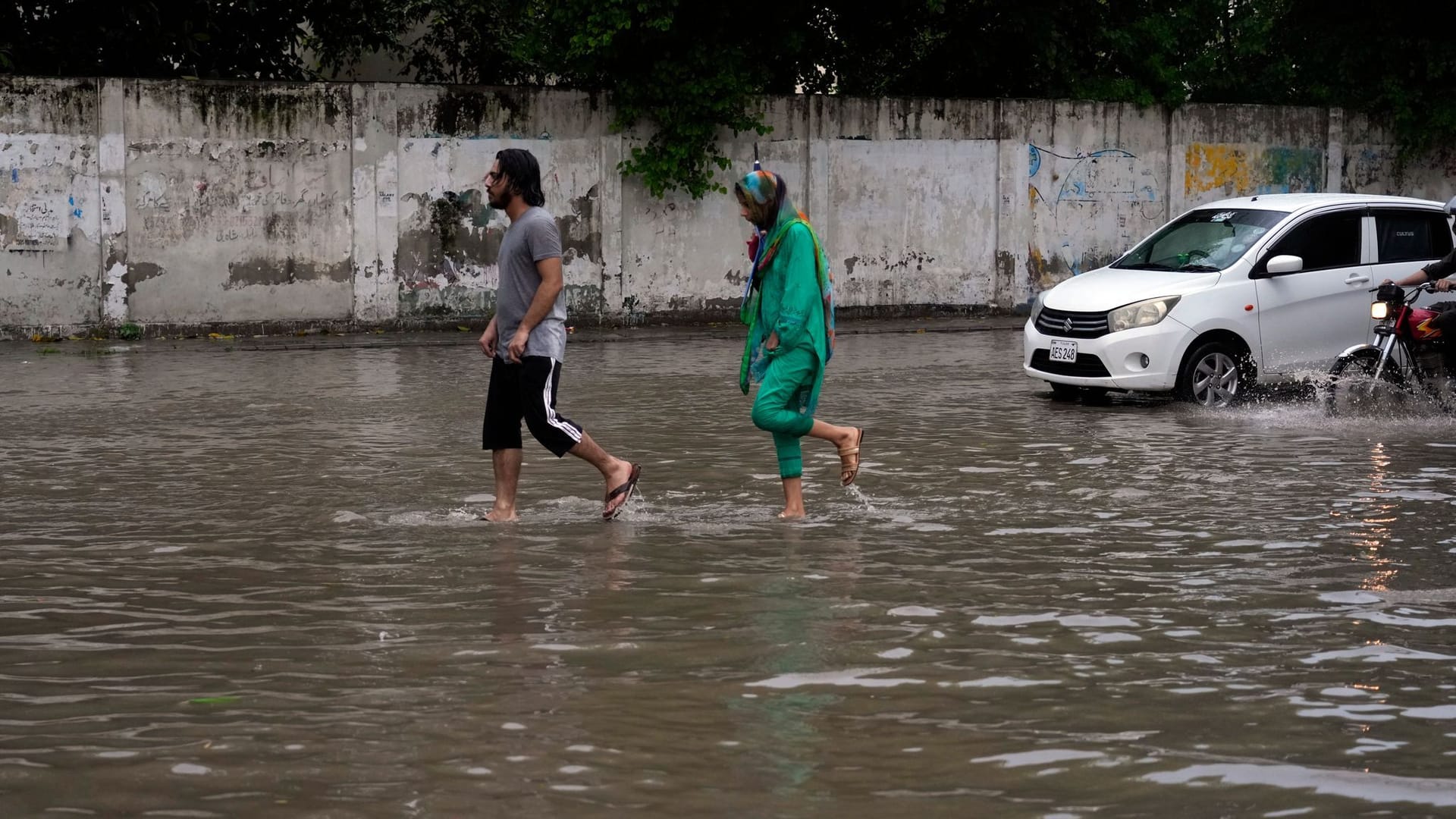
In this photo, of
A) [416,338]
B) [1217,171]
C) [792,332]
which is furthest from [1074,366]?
[1217,171]

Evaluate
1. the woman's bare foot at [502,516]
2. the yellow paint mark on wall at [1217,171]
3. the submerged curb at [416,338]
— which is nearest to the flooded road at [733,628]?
the woman's bare foot at [502,516]

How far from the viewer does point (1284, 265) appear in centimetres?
1418

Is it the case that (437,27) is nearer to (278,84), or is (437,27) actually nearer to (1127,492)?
(278,84)

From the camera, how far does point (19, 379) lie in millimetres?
16547

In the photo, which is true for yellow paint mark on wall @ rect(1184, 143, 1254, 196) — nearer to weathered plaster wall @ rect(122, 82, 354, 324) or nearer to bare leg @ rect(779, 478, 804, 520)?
weathered plaster wall @ rect(122, 82, 354, 324)

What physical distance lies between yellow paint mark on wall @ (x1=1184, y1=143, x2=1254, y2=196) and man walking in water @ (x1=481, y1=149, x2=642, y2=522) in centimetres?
1963

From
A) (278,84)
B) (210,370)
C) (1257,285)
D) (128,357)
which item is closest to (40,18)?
(278,84)

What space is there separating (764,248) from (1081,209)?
18078 millimetres

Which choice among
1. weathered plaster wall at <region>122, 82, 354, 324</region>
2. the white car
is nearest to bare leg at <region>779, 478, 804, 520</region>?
the white car

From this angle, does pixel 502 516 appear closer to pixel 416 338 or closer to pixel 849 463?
pixel 849 463

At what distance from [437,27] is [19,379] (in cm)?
1237

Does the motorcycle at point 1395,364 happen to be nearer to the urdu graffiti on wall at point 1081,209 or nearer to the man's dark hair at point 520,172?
the man's dark hair at point 520,172

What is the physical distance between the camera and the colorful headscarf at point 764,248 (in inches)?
350

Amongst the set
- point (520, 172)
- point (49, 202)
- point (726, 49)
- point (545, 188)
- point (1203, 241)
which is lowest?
point (1203, 241)
